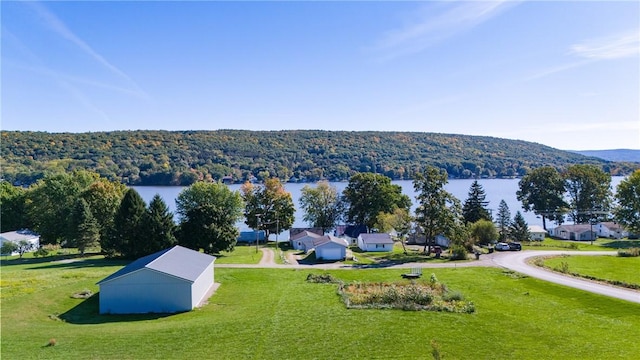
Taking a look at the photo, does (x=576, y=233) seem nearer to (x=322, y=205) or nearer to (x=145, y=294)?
(x=322, y=205)

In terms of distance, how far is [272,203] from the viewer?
6347 cm

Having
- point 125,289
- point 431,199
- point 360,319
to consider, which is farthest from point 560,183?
point 125,289

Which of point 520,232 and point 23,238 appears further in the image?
point 520,232

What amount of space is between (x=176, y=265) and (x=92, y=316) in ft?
17.6

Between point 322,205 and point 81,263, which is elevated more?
point 322,205

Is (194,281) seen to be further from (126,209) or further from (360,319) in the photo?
(126,209)

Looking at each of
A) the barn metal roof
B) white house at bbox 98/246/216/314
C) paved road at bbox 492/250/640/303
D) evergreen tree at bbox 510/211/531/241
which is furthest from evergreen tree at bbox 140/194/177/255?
evergreen tree at bbox 510/211/531/241

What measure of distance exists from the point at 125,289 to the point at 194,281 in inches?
159

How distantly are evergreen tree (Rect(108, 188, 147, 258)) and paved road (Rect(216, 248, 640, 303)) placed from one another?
928 cm

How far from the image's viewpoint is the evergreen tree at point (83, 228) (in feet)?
148

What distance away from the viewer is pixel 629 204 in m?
58.8

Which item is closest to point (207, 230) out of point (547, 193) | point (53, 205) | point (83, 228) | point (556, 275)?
point (83, 228)

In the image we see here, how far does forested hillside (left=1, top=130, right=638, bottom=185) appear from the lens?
407 feet

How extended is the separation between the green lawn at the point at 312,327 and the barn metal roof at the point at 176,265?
7.01ft
